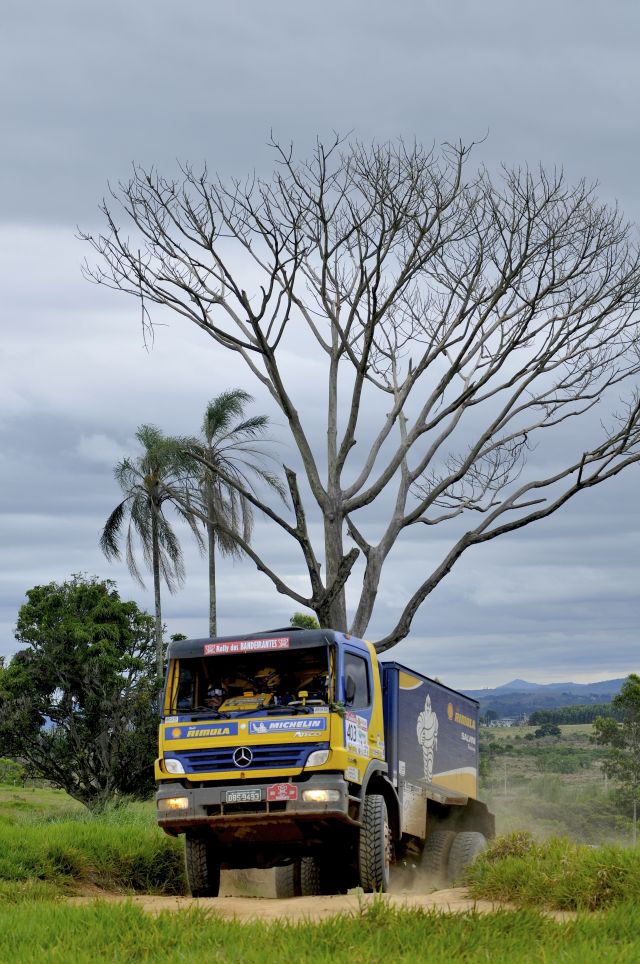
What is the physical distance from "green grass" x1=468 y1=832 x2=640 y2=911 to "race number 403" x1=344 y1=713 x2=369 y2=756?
6.02 ft

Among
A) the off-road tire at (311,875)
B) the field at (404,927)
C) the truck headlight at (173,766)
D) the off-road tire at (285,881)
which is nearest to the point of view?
the field at (404,927)

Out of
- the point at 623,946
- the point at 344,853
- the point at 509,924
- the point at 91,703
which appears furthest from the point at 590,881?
the point at 91,703

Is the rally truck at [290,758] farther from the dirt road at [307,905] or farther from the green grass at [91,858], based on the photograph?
the green grass at [91,858]

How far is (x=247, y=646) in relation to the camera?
543 inches

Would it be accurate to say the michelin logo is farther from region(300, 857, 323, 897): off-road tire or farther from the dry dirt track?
region(300, 857, 323, 897): off-road tire

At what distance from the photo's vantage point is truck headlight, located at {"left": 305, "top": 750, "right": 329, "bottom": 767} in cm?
1305

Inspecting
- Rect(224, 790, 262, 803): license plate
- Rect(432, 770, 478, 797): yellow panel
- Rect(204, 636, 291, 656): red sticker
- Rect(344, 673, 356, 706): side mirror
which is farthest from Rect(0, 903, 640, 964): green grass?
Rect(432, 770, 478, 797): yellow panel

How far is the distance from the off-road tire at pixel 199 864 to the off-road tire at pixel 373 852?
5.97ft

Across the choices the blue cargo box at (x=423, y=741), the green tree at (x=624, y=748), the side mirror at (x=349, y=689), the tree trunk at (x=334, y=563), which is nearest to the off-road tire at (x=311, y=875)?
the blue cargo box at (x=423, y=741)

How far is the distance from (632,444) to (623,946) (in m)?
19.7

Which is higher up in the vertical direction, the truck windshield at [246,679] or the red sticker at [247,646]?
the red sticker at [247,646]

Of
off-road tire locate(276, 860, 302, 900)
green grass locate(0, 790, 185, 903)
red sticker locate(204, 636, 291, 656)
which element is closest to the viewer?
red sticker locate(204, 636, 291, 656)

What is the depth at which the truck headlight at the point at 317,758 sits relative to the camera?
514 inches

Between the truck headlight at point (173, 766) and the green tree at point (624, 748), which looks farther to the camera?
the green tree at point (624, 748)
